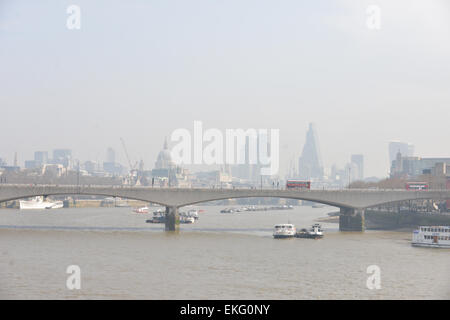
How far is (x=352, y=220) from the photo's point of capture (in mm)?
78188

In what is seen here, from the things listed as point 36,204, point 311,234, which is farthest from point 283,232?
point 36,204

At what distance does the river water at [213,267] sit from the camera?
33.6 m

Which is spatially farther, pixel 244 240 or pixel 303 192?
pixel 303 192

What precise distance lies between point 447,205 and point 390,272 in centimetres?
5692

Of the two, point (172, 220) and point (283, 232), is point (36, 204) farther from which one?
point (283, 232)

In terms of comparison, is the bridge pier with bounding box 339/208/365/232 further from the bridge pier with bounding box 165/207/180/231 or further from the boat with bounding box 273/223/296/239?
the bridge pier with bounding box 165/207/180/231

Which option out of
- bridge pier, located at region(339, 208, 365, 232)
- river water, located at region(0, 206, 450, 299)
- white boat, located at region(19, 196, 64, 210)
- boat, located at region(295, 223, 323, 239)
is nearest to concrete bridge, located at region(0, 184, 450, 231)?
bridge pier, located at region(339, 208, 365, 232)

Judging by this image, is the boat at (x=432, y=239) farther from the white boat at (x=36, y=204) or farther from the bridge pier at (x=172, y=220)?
the white boat at (x=36, y=204)

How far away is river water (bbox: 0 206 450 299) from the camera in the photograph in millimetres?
33594

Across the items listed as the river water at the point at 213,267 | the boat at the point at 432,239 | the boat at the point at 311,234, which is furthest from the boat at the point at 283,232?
the boat at the point at 432,239
